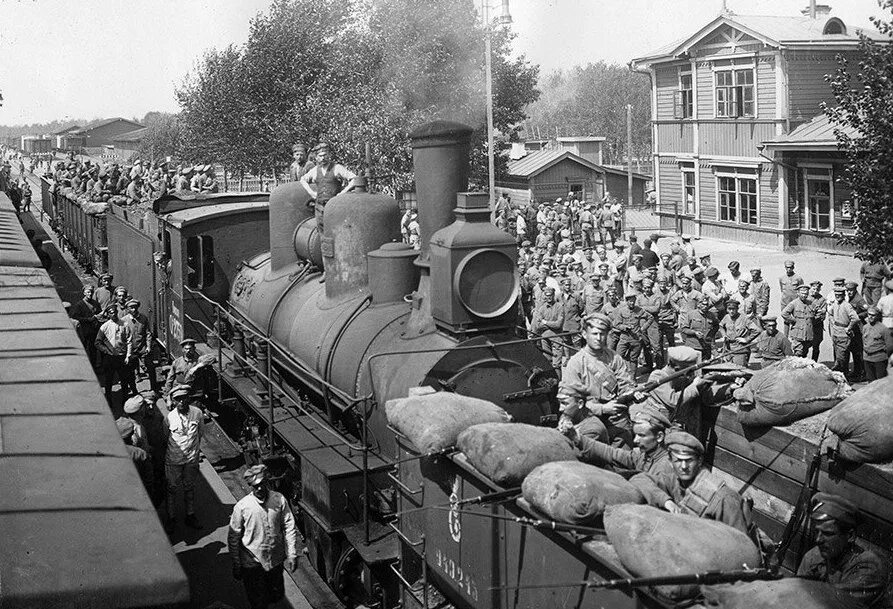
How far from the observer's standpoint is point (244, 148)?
135 ft

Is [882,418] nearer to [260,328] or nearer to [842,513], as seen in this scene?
[842,513]

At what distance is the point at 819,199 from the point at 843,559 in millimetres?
24001

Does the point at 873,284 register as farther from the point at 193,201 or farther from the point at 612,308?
the point at 193,201

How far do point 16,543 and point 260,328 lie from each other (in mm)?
8228

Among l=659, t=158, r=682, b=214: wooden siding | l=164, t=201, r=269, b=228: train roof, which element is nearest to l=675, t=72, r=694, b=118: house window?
l=659, t=158, r=682, b=214: wooden siding

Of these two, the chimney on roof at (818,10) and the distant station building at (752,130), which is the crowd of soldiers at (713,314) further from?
the chimney on roof at (818,10)

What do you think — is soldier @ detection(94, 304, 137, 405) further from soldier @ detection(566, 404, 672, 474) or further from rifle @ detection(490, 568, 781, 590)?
rifle @ detection(490, 568, 781, 590)

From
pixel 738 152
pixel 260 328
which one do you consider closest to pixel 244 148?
pixel 738 152

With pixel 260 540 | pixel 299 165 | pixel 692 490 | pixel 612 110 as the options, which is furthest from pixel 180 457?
pixel 612 110

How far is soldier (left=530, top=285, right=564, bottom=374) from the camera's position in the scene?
14.5m

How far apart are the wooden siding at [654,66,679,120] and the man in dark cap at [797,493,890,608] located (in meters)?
28.8

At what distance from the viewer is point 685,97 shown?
3152 cm

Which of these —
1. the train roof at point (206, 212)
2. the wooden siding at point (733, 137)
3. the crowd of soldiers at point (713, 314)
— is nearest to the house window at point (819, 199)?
the wooden siding at point (733, 137)

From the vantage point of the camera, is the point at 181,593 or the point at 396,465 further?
the point at 396,465
